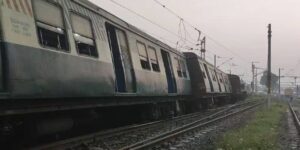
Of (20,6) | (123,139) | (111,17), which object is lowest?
(123,139)

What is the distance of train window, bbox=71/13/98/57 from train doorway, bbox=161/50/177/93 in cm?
828

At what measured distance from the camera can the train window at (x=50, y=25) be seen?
30.8 feet

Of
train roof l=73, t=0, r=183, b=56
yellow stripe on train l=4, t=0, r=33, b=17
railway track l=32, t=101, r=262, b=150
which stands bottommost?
railway track l=32, t=101, r=262, b=150

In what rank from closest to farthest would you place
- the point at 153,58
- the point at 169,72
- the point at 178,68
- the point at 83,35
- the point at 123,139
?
the point at 83,35 → the point at 123,139 → the point at 153,58 → the point at 169,72 → the point at 178,68

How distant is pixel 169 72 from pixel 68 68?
10.5 meters

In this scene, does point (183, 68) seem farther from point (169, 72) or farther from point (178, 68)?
point (169, 72)

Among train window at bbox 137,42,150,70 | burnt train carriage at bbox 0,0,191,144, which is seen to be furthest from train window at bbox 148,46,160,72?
burnt train carriage at bbox 0,0,191,144

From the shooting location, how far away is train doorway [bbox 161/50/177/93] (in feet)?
66.0

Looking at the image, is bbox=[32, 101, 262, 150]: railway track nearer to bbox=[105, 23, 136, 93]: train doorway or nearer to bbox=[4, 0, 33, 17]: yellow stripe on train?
bbox=[105, 23, 136, 93]: train doorway

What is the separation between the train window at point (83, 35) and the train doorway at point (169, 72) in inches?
326

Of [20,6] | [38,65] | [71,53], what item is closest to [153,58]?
[71,53]

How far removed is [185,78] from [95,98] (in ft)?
40.0

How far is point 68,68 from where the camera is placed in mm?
10102

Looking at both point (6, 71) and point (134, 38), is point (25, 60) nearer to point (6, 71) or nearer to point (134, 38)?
point (6, 71)
